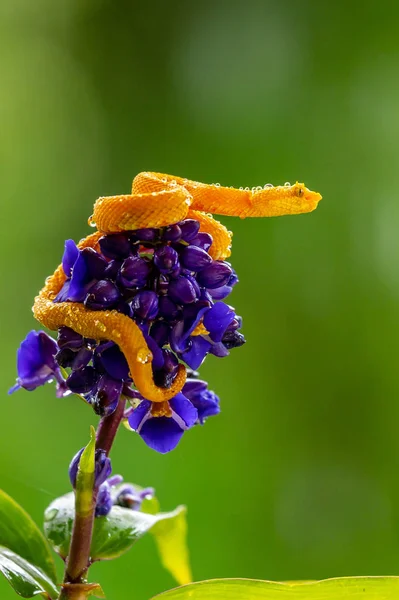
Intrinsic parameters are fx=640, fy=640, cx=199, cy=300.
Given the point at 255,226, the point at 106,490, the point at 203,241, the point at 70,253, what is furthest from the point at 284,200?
the point at 255,226

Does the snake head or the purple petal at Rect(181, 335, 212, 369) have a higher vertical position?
the snake head

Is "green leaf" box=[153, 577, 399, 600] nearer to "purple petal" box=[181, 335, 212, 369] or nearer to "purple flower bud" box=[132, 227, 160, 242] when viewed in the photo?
"purple petal" box=[181, 335, 212, 369]

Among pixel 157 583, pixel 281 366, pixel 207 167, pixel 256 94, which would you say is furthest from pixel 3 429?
pixel 256 94

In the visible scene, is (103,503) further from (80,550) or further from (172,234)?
(172,234)

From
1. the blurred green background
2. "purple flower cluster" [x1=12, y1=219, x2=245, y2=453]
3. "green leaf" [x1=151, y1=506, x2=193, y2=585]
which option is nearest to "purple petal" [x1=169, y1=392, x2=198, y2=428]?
"purple flower cluster" [x1=12, y1=219, x2=245, y2=453]

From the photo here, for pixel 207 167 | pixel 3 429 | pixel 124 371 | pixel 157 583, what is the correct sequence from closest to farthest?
1. pixel 124 371
2. pixel 157 583
3. pixel 3 429
4. pixel 207 167

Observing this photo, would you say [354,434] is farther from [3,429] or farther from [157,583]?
[3,429]

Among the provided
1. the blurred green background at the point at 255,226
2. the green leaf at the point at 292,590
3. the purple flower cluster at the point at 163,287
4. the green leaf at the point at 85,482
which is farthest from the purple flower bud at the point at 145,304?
the blurred green background at the point at 255,226
